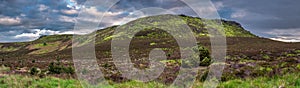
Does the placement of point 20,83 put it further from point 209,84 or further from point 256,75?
point 256,75

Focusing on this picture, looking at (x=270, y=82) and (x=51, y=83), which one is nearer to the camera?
(x=270, y=82)

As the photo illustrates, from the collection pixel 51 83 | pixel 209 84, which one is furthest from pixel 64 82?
pixel 209 84

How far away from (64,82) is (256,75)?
831 centimetres

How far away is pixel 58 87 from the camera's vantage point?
1221cm

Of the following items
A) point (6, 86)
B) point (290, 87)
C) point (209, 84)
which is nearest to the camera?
point (290, 87)

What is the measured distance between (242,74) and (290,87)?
4.35m

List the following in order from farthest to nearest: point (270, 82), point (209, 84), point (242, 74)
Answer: point (242, 74)
point (209, 84)
point (270, 82)

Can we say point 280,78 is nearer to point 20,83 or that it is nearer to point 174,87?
point 174,87

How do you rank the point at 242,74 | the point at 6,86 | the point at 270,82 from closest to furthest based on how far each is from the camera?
the point at 270,82
the point at 6,86
the point at 242,74

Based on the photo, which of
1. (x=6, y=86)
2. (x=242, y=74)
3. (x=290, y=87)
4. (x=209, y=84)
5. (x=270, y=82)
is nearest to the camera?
(x=290, y=87)

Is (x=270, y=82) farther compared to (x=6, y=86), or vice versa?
(x=6, y=86)

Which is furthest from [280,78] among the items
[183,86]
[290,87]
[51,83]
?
[51,83]

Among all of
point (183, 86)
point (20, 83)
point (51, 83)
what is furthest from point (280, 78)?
point (20, 83)

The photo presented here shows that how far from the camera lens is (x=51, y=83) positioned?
12930 mm
